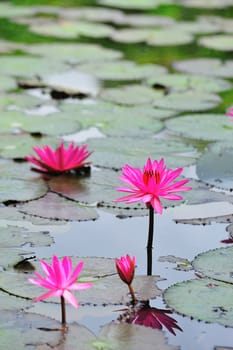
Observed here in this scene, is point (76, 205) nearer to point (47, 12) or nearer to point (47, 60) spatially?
point (47, 60)

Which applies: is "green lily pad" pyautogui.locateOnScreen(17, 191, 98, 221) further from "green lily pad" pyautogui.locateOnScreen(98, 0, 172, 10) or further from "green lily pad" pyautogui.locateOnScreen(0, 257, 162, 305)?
"green lily pad" pyautogui.locateOnScreen(98, 0, 172, 10)

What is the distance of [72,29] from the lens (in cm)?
506

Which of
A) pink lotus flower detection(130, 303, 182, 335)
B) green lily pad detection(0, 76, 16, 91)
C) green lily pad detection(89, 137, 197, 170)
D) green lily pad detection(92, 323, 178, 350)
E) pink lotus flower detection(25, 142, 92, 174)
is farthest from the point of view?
green lily pad detection(0, 76, 16, 91)

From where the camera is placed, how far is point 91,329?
1870mm

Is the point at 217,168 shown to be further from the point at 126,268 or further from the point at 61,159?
the point at 126,268

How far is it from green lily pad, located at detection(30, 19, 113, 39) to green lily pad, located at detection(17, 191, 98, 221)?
2.45 metres

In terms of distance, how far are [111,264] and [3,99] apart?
161cm

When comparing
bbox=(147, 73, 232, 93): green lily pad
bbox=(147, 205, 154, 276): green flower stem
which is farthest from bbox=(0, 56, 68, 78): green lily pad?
bbox=(147, 205, 154, 276): green flower stem

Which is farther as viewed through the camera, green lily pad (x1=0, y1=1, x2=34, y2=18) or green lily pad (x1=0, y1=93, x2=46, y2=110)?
green lily pad (x1=0, y1=1, x2=34, y2=18)

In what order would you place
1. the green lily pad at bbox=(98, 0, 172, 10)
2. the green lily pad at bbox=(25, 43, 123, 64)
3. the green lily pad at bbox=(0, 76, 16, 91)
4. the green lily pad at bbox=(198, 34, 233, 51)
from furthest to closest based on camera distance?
the green lily pad at bbox=(98, 0, 172, 10) < the green lily pad at bbox=(198, 34, 233, 51) < the green lily pad at bbox=(25, 43, 123, 64) < the green lily pad at bbox=(0, 76, 16, 91)

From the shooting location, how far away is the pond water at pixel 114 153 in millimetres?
1965

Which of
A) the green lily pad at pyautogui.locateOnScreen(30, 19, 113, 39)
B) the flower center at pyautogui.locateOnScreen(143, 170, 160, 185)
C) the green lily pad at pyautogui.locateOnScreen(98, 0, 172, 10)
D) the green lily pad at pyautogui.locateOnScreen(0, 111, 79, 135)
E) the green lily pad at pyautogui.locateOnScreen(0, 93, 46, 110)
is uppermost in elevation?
the green lily pad at pyautogui.locateOnScreen(98, 0, 172, 10)

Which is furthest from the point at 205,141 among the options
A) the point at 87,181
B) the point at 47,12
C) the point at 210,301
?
the point at 47,12

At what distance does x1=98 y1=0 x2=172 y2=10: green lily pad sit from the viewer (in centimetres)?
587
